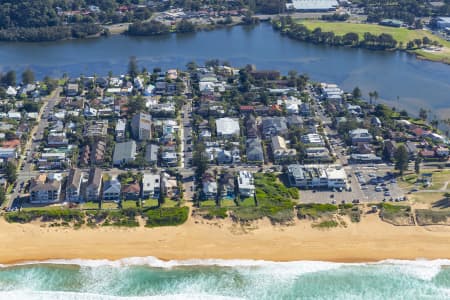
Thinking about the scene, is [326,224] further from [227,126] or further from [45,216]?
[45,216]

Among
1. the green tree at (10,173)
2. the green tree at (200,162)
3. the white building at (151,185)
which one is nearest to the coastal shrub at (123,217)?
the white building at (151,185)

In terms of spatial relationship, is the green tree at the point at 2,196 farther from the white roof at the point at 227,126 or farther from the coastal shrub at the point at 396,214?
the coastal shrub at the point at 396,214

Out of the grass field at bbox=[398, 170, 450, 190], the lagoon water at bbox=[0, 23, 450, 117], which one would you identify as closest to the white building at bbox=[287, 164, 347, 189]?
the grass field at bbox=[398, 170, 450, 190]

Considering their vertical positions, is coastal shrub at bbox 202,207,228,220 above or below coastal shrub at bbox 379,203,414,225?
below

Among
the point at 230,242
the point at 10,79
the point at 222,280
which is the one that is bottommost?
the point at 222,280

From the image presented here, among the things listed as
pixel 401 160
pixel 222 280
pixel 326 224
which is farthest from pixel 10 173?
pixel 401 160

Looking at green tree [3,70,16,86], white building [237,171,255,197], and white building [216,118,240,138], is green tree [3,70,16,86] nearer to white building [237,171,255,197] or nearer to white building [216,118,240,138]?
white building [216,118,240,138]
